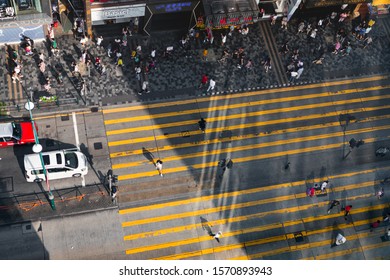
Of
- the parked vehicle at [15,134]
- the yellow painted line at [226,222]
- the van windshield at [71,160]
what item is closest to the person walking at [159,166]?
the yellow painted line at [226,222]

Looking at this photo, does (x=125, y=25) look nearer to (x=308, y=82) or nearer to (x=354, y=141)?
(x=308, y=82)

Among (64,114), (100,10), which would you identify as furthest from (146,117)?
(100,10)

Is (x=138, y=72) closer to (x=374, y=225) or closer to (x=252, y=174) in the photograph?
(x=252, y=174)

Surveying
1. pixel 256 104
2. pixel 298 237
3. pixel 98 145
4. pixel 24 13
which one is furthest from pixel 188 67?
pixel 298 237

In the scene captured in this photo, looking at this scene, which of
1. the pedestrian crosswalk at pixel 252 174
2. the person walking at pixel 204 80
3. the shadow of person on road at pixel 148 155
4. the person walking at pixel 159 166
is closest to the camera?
the pedestrian crosswalk at pixel 252 174

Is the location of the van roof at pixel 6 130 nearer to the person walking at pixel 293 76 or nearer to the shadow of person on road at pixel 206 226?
the shadow of person on road at pixel 206 226

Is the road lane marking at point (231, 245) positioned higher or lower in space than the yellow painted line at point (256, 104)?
lower
